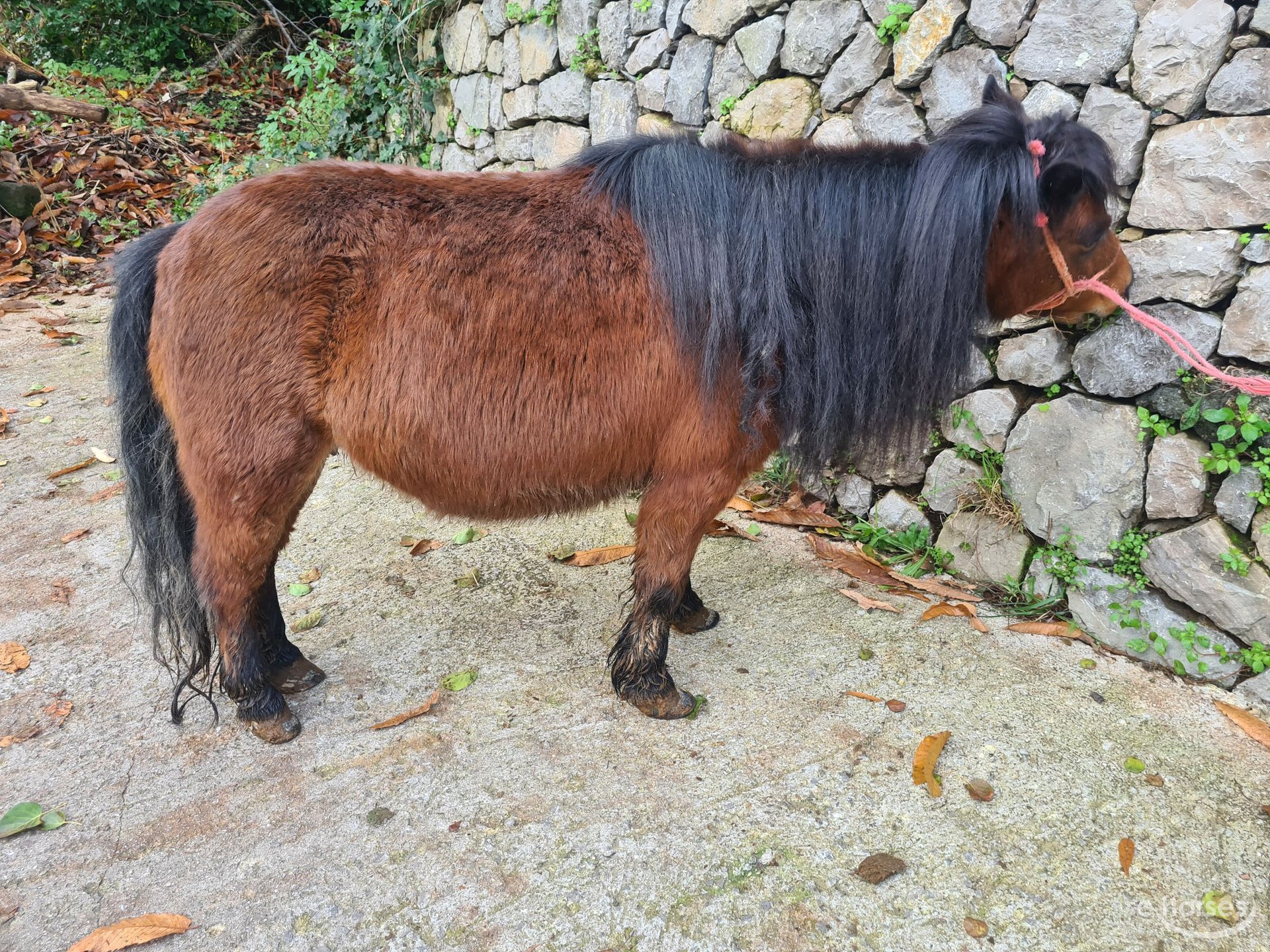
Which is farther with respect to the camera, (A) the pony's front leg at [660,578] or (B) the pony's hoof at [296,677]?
(B) the pony's hoof at [296,677]

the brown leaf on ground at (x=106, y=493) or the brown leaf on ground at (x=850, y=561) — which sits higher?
the brown leaf on ground at (x=850, y=561)

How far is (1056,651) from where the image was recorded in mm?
2771

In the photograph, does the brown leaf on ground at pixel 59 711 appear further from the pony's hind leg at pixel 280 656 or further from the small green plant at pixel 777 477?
the small green plant at pixel 777 477

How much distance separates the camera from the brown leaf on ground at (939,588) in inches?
121

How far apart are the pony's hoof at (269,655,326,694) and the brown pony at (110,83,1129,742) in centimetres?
23

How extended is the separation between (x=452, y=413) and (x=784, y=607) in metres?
1.63

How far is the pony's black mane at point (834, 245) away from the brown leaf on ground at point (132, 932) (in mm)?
1924

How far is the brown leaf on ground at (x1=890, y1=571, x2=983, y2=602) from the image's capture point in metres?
A: 3.08

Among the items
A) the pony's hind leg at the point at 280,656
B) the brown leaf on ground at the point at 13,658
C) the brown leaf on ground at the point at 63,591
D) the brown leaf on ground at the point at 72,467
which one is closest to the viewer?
the pony's hind leg at the point at 280,656

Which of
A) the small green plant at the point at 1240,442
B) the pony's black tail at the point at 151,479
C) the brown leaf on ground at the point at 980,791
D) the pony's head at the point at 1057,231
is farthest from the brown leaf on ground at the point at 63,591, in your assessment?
the small green plant at the point at 1240,442

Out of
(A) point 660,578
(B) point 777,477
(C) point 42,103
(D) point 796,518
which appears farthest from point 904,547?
(C) point 42,103

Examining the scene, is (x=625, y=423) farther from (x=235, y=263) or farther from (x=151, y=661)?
(x=151, y=661)

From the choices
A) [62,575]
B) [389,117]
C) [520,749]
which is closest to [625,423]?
[520,749]

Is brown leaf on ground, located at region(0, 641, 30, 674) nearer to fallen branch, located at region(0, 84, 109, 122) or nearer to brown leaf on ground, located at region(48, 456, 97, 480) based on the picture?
brown leaf on ground, located at region(48, 456, 97, 480)
